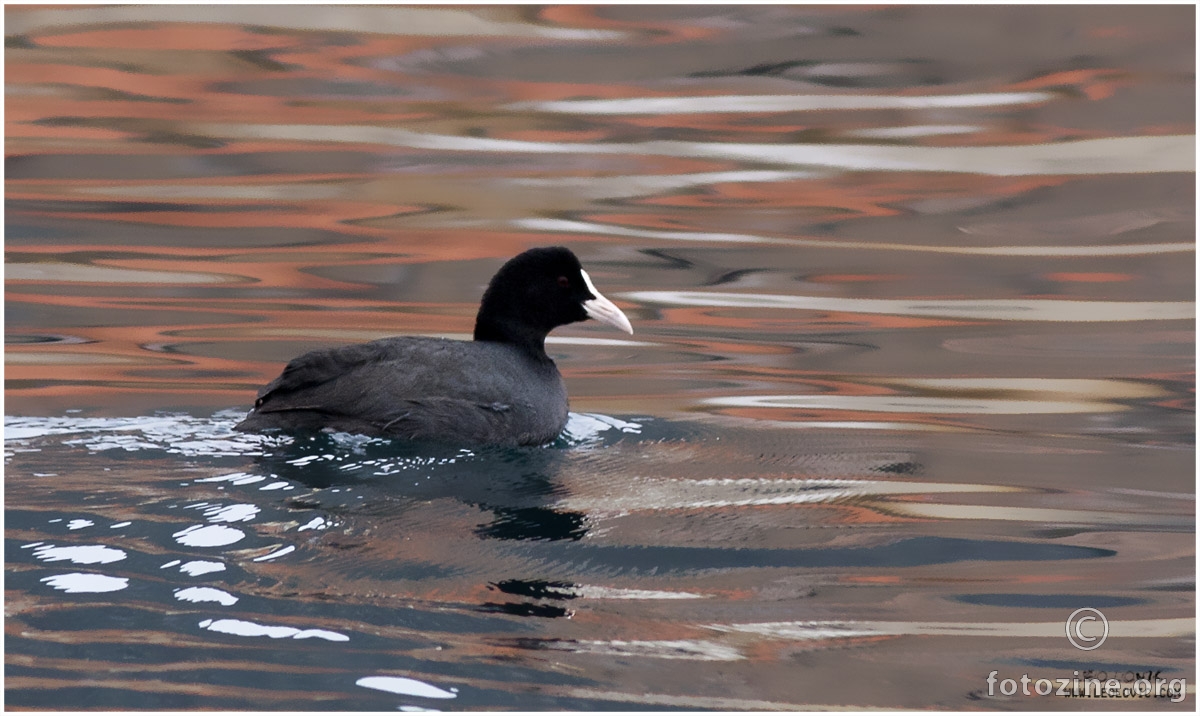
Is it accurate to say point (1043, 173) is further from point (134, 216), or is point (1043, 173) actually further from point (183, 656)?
point (183, 656)

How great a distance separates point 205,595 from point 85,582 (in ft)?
1.32

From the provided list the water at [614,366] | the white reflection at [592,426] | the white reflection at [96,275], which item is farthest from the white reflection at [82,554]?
→ the white reflection at [96,275]

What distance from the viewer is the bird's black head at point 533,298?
6.99 metres

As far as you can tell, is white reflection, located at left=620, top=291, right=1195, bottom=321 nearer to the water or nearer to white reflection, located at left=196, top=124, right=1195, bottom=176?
the water

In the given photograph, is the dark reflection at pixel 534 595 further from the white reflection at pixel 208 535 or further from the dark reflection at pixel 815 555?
the white reflection at pixel 208 535

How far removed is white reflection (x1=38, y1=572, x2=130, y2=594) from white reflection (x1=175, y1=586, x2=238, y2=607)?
196 millimetres

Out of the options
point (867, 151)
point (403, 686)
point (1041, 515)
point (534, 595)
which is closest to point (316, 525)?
point (534, 595)

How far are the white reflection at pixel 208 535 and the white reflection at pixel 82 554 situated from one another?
220 millimetres

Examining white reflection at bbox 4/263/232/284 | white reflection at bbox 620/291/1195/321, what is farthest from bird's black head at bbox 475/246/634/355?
white reflection at bbox 4/263/232/284

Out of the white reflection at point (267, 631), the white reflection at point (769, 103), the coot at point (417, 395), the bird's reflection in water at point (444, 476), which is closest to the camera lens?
the white reflection at point (267, 631)

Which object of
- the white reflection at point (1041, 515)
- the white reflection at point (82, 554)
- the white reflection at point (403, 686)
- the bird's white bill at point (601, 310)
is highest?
the bird's white bill at point (601, 310)

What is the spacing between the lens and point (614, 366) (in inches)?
325

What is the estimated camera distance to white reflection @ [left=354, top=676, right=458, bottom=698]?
→ 3.95 m

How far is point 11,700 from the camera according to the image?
3.92 metres
